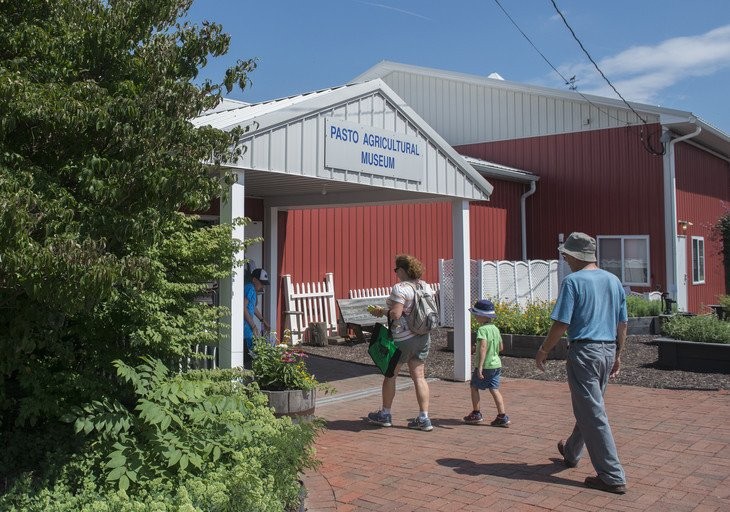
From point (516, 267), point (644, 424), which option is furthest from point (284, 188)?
point (516, 267)

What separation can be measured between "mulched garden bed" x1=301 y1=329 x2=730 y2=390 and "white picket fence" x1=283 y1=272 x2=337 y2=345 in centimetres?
45

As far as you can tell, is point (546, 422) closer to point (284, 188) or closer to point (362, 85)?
point (362, 85)

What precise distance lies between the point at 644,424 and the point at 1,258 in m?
6.25

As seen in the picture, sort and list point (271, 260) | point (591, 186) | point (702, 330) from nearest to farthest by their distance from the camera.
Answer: point (702, 330), point (271, 260), point (591, 186)

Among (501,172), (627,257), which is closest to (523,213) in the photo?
(501,172)

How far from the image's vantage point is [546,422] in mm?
7348

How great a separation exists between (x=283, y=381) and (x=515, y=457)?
6.95 feet

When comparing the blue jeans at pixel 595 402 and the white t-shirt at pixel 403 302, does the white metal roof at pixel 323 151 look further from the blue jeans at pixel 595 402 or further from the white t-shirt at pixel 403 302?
the blue jeans at pixel 595 402

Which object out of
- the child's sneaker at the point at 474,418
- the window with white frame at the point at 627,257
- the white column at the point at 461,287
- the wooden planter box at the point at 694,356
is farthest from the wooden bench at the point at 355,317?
the window with white frame at the point at 627,257

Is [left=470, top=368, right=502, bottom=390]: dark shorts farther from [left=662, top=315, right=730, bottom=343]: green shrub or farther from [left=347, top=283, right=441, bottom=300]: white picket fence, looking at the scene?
[left=347, top=283, right=441, bottom=300]: white picket fence

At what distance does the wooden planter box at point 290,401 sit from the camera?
20.7ft

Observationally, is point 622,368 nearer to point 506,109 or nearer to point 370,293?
point 370,293

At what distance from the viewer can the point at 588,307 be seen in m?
5.33

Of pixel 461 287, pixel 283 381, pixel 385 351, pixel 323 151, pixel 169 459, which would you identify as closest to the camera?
pixel 169 459
